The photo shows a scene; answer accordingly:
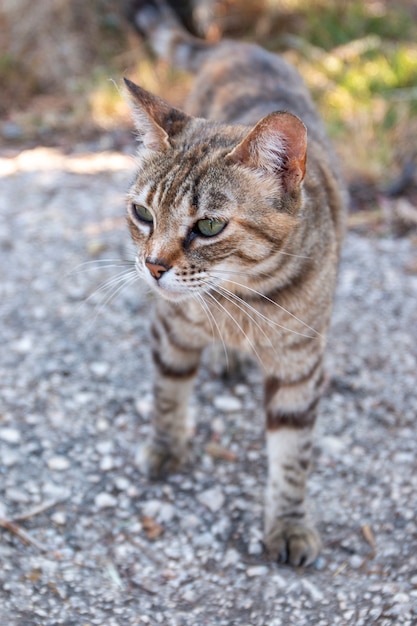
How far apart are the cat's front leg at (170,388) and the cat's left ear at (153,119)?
603 millimetres

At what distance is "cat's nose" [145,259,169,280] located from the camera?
6.81ft

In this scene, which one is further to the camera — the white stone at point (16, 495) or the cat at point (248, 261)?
the white stone at point (16, 495)

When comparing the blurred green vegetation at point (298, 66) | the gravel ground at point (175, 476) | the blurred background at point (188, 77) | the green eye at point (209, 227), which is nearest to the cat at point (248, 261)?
the green eye at point (209, 227)

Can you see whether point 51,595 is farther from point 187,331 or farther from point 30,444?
point 187,331

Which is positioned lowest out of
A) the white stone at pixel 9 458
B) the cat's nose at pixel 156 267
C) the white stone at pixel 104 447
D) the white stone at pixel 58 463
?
the white stone at pixel 104 447

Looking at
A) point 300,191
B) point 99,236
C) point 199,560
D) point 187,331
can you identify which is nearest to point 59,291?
point 99,236

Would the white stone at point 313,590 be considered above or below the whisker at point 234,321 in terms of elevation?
below

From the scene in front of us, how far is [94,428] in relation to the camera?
10.3 ft

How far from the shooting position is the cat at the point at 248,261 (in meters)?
2.09

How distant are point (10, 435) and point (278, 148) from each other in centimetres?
172

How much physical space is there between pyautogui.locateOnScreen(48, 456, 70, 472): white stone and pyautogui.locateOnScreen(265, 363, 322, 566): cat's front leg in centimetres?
84

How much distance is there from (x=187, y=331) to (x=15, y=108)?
4.37 metres

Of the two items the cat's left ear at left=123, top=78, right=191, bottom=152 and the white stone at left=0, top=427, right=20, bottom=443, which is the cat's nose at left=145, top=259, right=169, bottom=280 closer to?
the cat's left ear at left=123, top=78, right=191, bottom=152

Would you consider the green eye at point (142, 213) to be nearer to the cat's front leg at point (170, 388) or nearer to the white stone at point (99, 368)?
the cat's front leg at point (170, 388)
